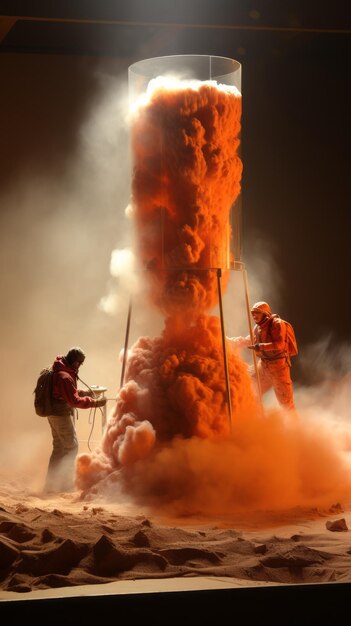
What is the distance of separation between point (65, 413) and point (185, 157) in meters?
2.55

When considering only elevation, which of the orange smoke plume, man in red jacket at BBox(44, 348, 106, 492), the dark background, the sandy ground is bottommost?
the sandy ground

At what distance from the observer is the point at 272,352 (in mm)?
8453

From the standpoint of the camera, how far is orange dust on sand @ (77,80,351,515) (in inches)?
276

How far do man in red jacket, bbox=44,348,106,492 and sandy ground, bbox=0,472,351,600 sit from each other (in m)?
1.47

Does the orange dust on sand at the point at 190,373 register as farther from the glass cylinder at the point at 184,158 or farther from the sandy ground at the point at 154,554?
the sandy ground at the point at 154,554

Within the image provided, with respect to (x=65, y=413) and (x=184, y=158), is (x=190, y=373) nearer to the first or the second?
(x=65, y=413)

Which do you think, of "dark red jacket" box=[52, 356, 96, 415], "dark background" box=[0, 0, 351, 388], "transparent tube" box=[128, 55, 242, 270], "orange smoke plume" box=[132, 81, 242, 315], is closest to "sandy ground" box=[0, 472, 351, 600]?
"dark red jacket" box=[52, 356, 96, 415]

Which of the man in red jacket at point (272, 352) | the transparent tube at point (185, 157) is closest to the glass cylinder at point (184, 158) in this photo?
the transparent tube at point (185, 157)

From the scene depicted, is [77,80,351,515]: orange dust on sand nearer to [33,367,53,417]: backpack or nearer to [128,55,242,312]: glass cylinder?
[128,55,242,312]: glass cylinder

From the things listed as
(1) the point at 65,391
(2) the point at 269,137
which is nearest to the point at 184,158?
(1) the point at 65,391

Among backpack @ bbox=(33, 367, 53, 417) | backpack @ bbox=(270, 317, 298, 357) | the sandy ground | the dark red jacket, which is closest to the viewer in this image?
the sandy ground

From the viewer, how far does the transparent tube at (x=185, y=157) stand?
710cm

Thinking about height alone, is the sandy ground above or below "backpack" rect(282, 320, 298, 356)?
below

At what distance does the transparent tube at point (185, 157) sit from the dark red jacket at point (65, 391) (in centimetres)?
120
